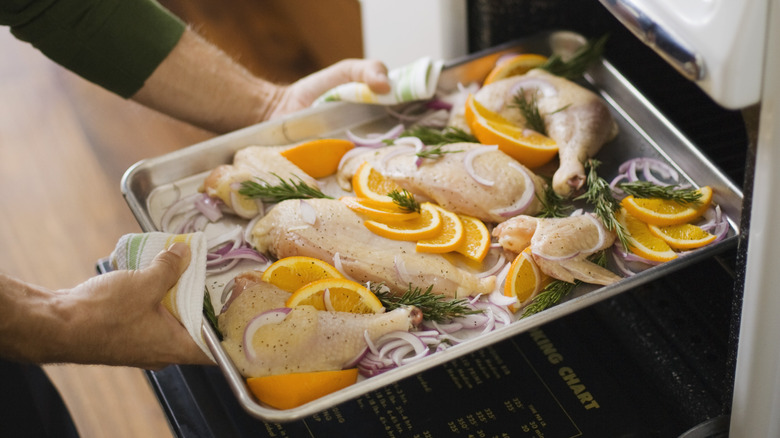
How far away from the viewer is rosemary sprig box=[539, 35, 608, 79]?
1604mm

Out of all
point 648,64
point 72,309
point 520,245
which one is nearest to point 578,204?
point 520,245

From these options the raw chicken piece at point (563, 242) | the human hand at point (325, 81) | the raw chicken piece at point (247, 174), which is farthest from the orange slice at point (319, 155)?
the raw chicken piece at point (563, 242)

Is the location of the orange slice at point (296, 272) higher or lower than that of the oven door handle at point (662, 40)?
lower

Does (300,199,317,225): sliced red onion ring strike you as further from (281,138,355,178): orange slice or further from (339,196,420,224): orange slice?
(281,138,355,178): orange slice

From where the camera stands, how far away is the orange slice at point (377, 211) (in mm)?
1339

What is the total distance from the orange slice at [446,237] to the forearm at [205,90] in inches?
23.6

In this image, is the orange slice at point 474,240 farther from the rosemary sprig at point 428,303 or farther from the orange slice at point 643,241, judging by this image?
the orange slice at point 643,241

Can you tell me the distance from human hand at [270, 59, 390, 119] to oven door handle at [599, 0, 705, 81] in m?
Answer: 0.76

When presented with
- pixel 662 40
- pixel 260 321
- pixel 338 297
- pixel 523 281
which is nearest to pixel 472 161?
pixel 523 281

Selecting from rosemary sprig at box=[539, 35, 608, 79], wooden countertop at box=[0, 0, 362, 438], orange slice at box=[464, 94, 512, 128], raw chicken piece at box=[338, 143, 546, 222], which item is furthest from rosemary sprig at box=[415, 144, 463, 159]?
wooden countertop at box=[0, 0, 362, 438]

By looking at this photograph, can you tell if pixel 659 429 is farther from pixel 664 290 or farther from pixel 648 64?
pixel 648 64

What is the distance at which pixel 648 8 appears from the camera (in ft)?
2.74

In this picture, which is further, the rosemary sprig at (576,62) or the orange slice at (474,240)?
the rosemary sprig at (576,62)

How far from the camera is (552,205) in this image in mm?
1381
